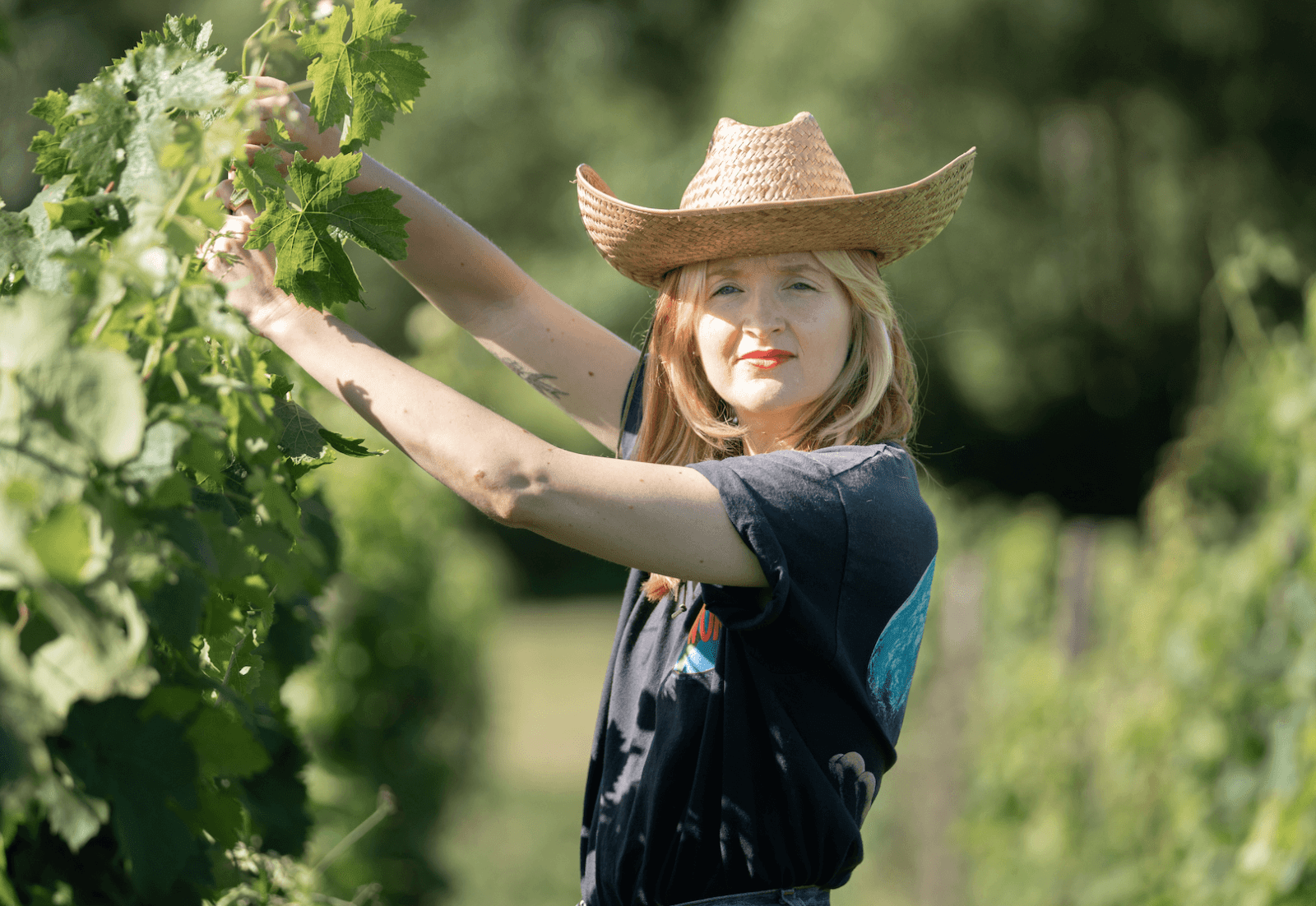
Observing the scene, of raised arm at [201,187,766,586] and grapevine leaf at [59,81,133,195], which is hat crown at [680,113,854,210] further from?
grapevine leaf at [59,81,133,195]

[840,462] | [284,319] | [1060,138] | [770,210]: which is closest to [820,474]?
[840,462]

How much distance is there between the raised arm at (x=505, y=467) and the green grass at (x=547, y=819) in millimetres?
4146

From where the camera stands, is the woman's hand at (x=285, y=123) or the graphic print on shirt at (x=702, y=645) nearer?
the woman's hand at (x=285, y=123)

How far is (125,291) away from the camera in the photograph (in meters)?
0.93

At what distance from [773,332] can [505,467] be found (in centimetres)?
62

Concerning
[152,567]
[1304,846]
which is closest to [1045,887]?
[1304,846]

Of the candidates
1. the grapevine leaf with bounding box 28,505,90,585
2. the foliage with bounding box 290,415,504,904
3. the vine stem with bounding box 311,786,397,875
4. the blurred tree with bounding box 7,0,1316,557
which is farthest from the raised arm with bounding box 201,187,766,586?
the blurred tree with bounding box 7,0,1316,557

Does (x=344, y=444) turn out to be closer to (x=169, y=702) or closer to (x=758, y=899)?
(x=169, y=702)

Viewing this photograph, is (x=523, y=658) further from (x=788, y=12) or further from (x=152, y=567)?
(x=152, y=567)

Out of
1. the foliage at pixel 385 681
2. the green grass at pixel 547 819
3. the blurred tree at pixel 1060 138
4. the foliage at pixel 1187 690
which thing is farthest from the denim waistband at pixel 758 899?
the blurred tree at pixel 1060 138

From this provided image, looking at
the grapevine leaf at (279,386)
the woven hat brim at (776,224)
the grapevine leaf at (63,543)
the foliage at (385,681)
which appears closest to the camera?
the grapevine leaf at (63,543)

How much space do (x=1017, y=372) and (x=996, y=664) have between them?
28.2ft

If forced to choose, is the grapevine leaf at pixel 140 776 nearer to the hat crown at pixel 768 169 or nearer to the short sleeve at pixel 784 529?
the short sleeve at pixel 784 529

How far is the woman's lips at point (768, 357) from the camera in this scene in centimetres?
186
